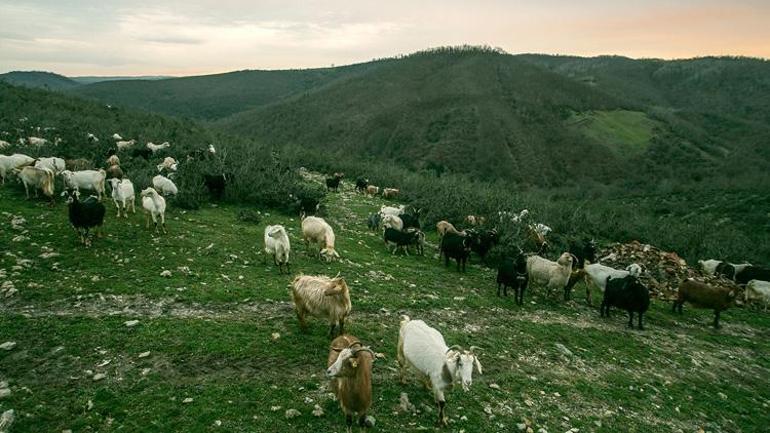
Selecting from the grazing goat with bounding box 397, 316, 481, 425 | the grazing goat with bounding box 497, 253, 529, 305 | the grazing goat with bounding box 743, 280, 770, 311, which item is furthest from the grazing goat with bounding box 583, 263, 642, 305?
the grazing goat with bounding box 397, 316, 481, 425

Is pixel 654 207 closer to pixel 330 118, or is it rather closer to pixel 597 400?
pixel 597 400

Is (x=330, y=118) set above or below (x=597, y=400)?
above

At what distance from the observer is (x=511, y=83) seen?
90.7 m

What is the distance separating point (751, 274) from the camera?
16.9m

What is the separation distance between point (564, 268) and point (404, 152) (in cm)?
5898

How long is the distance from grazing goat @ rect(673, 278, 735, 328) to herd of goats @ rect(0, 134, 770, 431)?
24mm

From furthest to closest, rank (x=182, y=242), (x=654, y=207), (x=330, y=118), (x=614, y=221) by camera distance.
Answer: (x=330, y=118)
(x=654, y=207)
(x=614, y=221)
(x=182, y=242)

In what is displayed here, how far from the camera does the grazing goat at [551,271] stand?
12.9 metres

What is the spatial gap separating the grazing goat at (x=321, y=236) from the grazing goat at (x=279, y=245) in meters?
1.39

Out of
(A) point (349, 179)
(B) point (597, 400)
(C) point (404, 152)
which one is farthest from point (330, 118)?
(B) point (597, 400)

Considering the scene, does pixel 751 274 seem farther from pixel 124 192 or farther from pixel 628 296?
pixel 124 192

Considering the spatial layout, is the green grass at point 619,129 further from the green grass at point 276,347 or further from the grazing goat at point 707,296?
the green grass at point 276,347

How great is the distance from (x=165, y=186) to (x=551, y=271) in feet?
45.5

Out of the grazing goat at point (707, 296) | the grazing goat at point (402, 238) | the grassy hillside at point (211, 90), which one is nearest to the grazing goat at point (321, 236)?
the grazing goat at point (402, 238)
